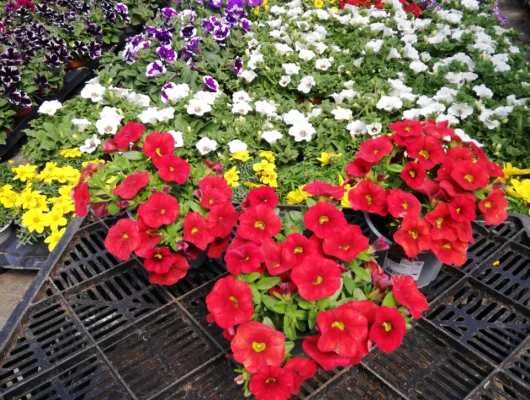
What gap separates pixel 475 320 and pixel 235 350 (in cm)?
79

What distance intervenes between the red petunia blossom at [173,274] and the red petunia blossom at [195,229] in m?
0.10

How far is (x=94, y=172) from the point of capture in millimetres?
1648

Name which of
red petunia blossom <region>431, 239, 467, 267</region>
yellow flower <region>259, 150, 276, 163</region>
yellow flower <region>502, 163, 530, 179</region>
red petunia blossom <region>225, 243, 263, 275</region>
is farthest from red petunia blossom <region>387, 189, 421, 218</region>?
yellow flower <region>259, 150, 276, 163</region>

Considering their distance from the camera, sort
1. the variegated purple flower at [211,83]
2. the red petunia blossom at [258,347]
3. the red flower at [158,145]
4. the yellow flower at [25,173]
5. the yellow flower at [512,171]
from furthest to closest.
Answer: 1. the variegated purple flower at [211,83]
2. the yellow flower at [25,173]
3. the yellow flower at [512,171]
4. the red flower at [158,145]
5. the red petunia blossom at [258,347]

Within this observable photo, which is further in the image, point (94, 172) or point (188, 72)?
point (188, 72)

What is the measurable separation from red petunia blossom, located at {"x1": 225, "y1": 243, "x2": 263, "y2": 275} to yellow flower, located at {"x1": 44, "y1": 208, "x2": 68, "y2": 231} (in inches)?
68.1

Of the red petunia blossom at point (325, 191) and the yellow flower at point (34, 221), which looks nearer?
the red petunia blossom at point (325, 191)

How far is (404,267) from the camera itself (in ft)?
5.11

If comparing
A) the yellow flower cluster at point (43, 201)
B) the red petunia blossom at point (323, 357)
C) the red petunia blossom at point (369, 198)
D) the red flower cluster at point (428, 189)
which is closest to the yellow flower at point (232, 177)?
the yellow flower cluster at point (43, 201)

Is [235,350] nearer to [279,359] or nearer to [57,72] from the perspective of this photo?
[279,359]

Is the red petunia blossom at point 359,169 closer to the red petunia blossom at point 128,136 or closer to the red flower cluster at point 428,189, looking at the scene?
the red flower cluster at point 428,189

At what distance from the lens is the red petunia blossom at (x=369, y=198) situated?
1498 mm

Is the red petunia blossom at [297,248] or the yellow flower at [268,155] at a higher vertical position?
the red petunia blossom at [297,248]

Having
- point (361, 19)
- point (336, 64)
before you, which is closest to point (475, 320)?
point (336, 64)
